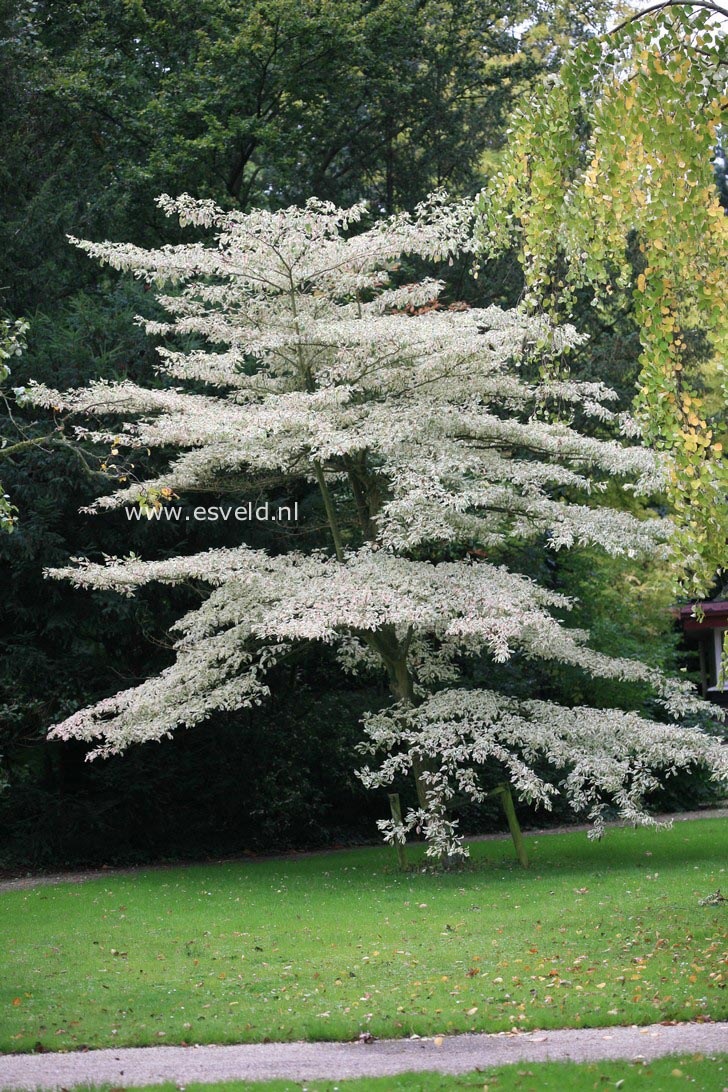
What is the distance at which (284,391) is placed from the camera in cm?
1325

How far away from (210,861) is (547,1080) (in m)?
10.8

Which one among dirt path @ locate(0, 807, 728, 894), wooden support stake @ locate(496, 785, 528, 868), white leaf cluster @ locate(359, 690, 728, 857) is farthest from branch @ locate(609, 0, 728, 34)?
dirt path @ locate(0, 807, 728, 894)

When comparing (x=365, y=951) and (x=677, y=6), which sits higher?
(x=677, y=6)

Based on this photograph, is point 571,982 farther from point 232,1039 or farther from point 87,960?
point 87,960

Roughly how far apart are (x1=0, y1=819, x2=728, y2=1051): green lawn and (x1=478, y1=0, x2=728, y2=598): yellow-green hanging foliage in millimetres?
2727

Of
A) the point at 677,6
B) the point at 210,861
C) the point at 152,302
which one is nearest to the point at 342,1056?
the point at 677,6

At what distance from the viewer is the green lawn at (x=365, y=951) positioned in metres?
6.59

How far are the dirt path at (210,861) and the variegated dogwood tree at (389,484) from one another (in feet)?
7.97

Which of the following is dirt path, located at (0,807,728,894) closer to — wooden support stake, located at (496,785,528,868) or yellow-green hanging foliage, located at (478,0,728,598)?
wooden support stake, located at (496,785,528,868)

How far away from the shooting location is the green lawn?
659cm

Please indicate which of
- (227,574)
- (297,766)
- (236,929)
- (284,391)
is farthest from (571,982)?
(297,766)

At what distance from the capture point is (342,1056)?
19.3 feet

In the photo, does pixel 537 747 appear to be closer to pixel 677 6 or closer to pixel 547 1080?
pixel 547 1080

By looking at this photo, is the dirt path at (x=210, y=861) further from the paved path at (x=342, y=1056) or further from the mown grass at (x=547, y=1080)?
the mown grass at (x=547, y=1080)
